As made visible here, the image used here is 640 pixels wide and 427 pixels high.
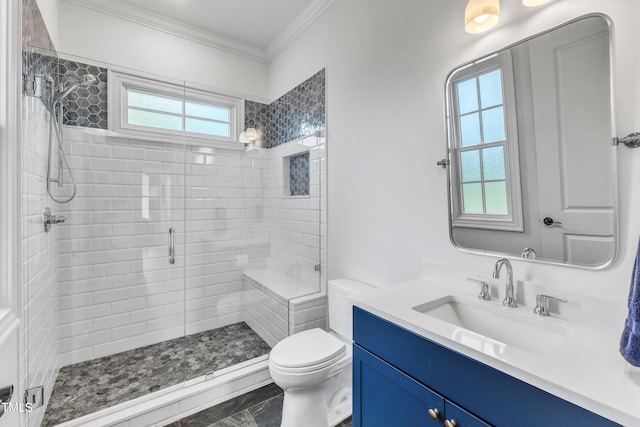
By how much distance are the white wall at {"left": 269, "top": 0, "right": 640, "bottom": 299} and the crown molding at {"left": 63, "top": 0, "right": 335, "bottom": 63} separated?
14 centimetres

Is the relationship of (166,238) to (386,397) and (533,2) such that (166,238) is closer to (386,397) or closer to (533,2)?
(386,397)

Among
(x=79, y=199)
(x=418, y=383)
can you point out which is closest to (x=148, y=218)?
(x=79, y=199)

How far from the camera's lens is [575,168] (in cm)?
101

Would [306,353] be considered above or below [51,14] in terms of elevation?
below

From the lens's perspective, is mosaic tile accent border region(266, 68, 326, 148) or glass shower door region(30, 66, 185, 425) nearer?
glass shower door region(30, 66, 185, 425)

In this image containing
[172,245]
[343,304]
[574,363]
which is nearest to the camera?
[574,363]

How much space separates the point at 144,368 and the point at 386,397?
1936mm

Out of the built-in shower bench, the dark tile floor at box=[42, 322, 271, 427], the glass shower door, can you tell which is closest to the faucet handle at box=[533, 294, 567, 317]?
the built-in shower bench

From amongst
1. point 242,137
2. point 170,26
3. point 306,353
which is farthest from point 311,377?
point 170,26

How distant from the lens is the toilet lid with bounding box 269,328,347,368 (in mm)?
1460

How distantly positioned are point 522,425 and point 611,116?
0.98 meters

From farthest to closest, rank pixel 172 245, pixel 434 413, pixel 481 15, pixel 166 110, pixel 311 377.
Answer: pixel 172 245 → pixel 166 110 → pixel 311 377 → pixel 481 15 → pixel 434 413

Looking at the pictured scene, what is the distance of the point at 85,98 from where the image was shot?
2145mm

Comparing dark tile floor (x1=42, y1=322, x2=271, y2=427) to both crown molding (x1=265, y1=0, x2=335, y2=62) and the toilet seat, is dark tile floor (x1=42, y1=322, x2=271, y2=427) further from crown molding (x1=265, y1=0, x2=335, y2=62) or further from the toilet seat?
crown molding (x1=265, y1=0, x2=335, y2=62)
